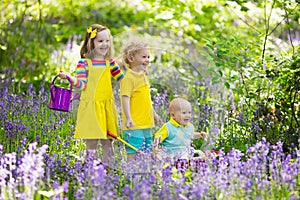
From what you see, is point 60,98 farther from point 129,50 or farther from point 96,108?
point 129,50

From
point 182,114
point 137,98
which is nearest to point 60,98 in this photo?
point 137,98

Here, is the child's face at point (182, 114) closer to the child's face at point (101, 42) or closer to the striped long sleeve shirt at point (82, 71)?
the striped long sleeve shirt at point (82, 71)

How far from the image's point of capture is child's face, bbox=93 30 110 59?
179 inches

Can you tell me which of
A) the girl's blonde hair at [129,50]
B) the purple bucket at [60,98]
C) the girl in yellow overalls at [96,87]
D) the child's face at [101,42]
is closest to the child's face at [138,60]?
the girl's blonde hair at [129,50]

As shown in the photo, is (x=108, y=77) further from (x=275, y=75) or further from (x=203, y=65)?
(x=203, y=65)

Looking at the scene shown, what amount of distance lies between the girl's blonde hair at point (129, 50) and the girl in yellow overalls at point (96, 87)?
14 centimetres

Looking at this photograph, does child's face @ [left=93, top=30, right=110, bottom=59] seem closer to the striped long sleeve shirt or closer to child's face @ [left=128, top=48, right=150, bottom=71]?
the striped long sleeve shirt

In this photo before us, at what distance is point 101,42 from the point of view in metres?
4.56

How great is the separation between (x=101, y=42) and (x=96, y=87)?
0.34m

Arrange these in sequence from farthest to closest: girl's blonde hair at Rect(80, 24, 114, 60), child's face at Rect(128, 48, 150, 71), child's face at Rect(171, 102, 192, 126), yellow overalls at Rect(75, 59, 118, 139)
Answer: child's face at Rect(171, 102, 192, 126) → child's face at Rect(128, 48, 150, 71) → girl's blonde hair at Rect(80, 24, 114, 60) → yellow overalls at Rect(75, 59, 118, 139)

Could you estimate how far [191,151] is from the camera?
4492 millimetres

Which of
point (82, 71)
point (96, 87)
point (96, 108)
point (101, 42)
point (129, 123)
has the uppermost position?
point (101, 42)

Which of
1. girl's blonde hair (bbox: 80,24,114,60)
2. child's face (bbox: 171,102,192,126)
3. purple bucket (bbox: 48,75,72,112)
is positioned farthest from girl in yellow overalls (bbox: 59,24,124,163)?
child's face (bbox: 171,102,192,126)

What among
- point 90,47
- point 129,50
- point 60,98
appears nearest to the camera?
point 60,98
